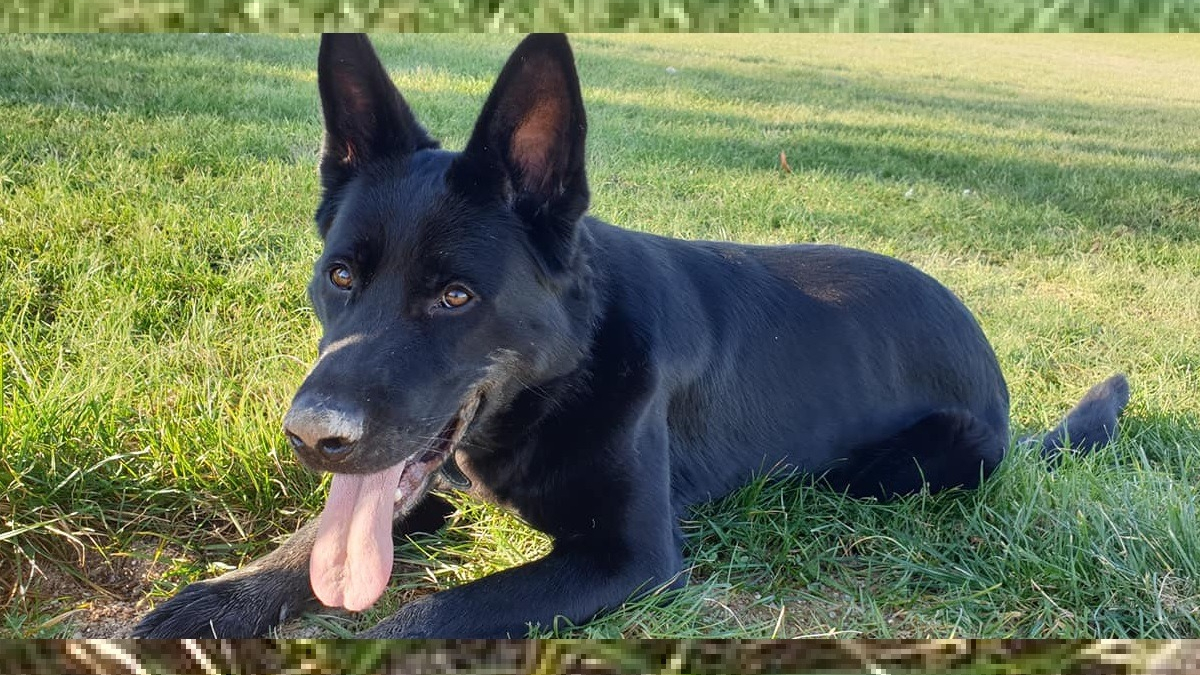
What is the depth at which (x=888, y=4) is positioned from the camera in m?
1.70

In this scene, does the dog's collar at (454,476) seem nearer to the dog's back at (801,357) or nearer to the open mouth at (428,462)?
the open mouth at (428,462)

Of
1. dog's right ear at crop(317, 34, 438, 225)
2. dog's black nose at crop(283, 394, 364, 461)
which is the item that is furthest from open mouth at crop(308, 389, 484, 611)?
dog's right ear at crop(317, 34, 438, 225)

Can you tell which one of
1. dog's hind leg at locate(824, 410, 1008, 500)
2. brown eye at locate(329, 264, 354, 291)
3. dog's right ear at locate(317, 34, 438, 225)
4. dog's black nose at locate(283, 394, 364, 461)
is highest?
dog's right ear at locate(317, 34, 438, 225)

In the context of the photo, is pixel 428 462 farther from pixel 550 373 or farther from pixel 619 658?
pixel 619 658

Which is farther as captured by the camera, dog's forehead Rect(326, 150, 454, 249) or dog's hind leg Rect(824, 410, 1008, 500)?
dog's hind leg Rect(824, 410, 1008, 500)

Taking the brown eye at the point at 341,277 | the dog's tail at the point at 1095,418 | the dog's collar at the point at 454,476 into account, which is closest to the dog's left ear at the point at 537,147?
the brown eye at the point at 341,277

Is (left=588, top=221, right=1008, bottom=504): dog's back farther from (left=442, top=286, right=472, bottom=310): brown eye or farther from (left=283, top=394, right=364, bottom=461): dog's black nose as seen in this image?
(left=283, top=394, right=364, bottom=461): dog's black nose

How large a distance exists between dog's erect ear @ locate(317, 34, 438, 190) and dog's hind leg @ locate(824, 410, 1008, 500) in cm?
136

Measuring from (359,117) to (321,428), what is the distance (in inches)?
29.8

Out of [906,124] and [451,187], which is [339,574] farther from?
[906,124]

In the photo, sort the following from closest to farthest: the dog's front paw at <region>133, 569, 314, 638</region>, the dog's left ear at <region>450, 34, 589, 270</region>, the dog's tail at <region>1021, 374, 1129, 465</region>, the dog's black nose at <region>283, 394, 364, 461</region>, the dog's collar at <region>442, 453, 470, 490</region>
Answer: the dog's black nose at <region>283, 394, 364, 461</region> → the dog's left ear at <region>450, 34, 589, 270</region> → the dog's front paw at <region>133, 569, 314, 638</region> → the dog's collar at <region>442, 453, 470, 490</region> → the dog's tail at <region>1021, 374, 1129, 465</region>

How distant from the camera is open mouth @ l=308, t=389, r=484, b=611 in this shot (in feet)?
5.99

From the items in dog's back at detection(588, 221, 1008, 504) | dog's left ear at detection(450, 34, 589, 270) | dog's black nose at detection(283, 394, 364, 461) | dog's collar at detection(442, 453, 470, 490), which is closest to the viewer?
dog's black nose at detection(283, 394, 364, 461)

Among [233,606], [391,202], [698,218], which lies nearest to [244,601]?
[233,606]
